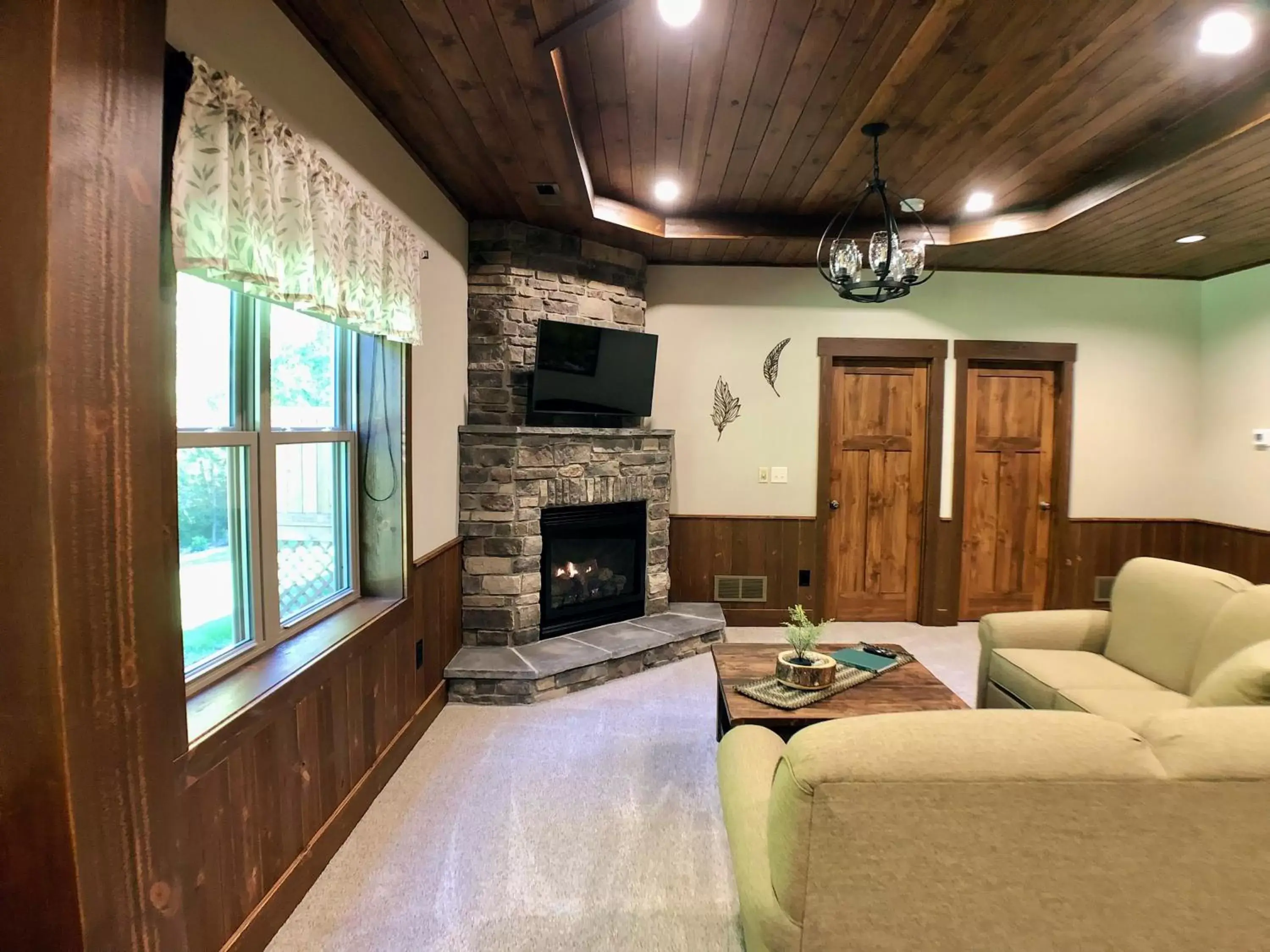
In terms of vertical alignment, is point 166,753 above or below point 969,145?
below

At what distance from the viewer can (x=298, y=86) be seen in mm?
1825

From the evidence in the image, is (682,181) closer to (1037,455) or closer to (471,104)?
(471,104)

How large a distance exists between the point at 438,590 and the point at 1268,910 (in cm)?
290

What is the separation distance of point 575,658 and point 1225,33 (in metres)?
3.51

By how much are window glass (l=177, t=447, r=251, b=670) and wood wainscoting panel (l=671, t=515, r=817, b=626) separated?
10.1ft

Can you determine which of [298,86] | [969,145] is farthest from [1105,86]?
[298,86]

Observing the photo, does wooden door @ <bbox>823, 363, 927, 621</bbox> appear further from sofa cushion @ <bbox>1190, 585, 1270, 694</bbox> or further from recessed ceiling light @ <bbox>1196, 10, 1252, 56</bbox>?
recessed ceiling light @ <bbox>1196, 10, 1252, 56</bbox>

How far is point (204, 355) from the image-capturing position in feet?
5.41

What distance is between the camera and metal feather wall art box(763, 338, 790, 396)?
4.46 m

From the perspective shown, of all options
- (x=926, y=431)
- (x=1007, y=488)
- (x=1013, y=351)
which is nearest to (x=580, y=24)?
(x=926, y=431)

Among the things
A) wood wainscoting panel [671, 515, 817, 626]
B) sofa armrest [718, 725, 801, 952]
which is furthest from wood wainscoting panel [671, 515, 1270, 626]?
sofa armrest [718, 725, 801, 952]

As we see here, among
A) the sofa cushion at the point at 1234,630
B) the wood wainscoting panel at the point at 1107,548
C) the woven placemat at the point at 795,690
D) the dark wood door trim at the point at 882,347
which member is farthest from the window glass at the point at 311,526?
the wood wainscoting panel at the point at 1107,548

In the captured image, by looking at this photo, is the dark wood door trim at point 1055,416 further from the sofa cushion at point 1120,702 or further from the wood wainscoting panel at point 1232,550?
the sofa cushion at point 1120,702

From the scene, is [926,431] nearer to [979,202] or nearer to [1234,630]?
[979,202]
